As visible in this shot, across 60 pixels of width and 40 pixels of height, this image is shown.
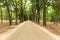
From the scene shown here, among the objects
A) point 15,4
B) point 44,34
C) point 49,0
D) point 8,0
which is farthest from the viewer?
point 15,4

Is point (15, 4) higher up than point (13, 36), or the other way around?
point (15, 4)

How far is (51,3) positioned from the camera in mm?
28906

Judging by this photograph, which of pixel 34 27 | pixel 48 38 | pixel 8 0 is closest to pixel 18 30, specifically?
pixel 34 27

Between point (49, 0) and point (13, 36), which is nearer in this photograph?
point (13, 36)

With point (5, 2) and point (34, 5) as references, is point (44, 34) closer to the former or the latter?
point (5, 2)

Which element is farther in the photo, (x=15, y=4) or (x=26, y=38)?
(x=15, y=4)

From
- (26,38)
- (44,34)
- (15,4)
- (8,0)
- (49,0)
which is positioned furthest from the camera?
(15,4)

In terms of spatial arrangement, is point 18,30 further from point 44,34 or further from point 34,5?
point 34,5

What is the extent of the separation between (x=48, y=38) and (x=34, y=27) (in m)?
1.30

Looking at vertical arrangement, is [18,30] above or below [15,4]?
below

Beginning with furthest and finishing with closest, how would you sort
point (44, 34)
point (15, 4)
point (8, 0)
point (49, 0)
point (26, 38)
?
1. point (15, 4)
2. point (8, 0)
3. point (49, 0)
4. point (44, 34)
5. point (26, 38)

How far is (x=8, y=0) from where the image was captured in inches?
1214

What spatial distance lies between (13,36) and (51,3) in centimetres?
1987

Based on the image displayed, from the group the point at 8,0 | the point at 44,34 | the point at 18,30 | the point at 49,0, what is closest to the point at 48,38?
the point at 44,34
